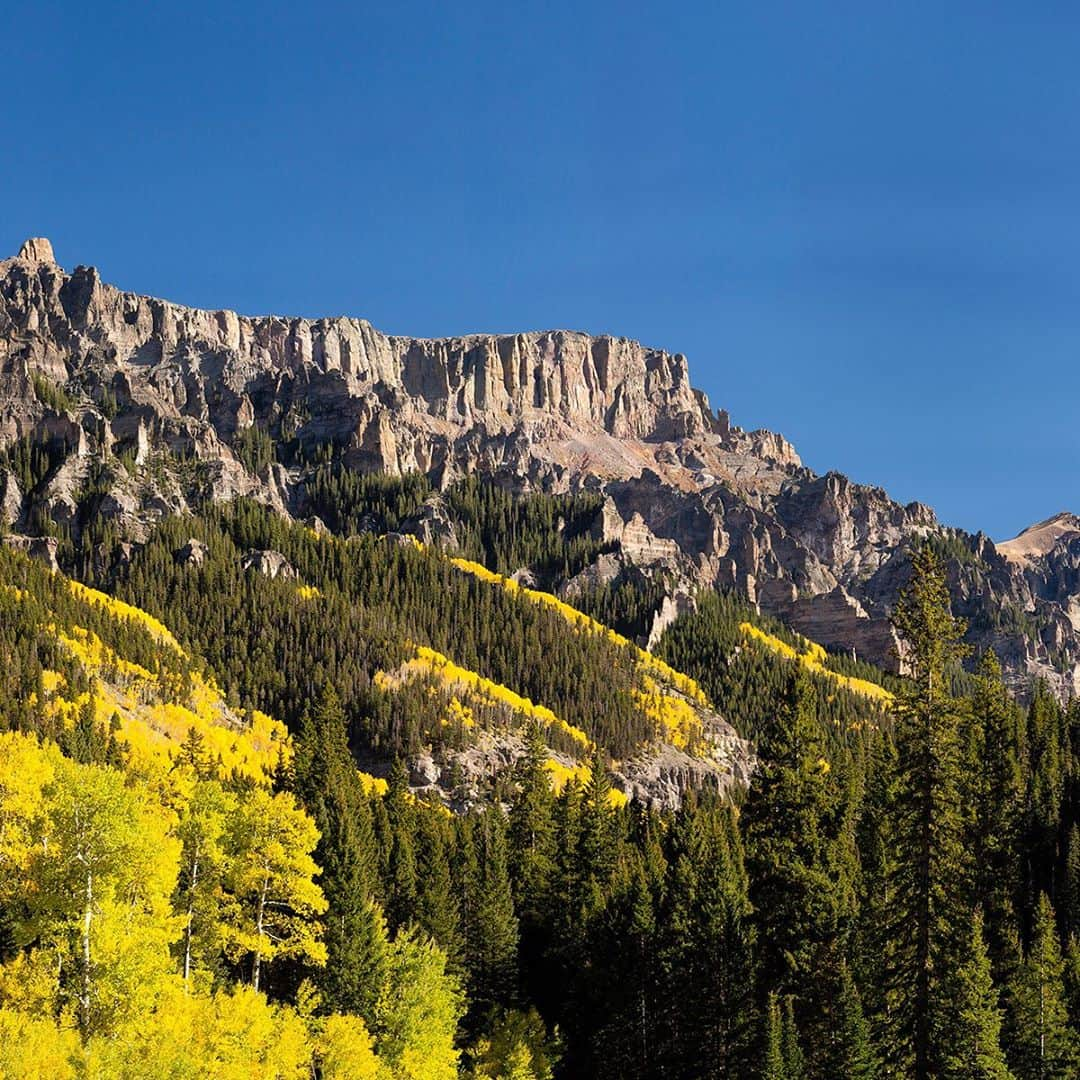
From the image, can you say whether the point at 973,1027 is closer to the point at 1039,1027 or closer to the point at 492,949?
the point at 1039,1027

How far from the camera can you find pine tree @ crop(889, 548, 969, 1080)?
4131 cm

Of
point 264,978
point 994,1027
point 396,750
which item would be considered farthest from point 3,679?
point 994,1027

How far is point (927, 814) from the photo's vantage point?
41656 mm

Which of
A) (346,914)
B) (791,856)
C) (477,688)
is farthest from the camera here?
(477,688)

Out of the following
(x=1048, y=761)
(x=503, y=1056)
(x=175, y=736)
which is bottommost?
(x=503, y=1056)

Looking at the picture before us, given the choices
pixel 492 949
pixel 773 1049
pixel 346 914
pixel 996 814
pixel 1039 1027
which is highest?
pixel 996 814

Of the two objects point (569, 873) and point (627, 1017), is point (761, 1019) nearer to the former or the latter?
point (627, 1017)

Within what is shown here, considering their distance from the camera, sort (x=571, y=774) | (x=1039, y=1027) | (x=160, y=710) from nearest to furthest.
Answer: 1. (x=1039, y=1027)
2. (x=160, y=710)
3. (x=571, y=774)

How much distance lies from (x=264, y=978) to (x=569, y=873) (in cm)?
2821

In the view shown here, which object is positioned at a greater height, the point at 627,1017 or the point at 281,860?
the point at 281,860

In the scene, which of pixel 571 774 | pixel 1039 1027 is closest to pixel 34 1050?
pixel 1039 1027

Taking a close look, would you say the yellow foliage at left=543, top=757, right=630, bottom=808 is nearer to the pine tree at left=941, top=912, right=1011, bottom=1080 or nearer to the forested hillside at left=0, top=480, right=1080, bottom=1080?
the forested hillside at left=0, top=480, right=1080, bottom=1080

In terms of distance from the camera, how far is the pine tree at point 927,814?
41312mm

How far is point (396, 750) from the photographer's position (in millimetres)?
163625
